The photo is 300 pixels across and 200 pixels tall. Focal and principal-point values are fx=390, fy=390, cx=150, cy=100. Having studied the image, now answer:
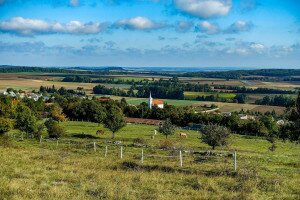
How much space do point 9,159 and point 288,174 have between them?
15681 millimetres

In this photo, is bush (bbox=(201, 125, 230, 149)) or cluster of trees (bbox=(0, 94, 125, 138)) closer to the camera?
bush (bbox=(201, 125, 230, 149))

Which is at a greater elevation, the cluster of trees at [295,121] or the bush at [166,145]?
the cluster of trees at [295,121]

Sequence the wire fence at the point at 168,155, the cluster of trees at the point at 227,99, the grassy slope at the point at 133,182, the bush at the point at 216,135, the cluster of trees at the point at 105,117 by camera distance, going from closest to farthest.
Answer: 1. the grassy slope at the point at 133,182
2. the wire fence at the point at 168,155
3. the bush at the point at 216,135
4. the cluster of trees at the point at 105,117
5. the cluster of trees at the point at 227,99

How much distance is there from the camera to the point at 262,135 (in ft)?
289

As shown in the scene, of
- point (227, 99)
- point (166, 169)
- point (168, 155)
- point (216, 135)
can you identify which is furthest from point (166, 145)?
point (227, 99)

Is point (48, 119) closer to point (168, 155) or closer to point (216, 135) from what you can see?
point (216, 135)

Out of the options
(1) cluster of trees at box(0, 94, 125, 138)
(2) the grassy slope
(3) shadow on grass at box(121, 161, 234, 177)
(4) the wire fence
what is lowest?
(1) cluster of trees at box(0, 94, 125, 138)

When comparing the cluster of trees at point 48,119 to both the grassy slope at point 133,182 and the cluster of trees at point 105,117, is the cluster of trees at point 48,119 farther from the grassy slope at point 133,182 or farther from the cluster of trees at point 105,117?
the grassy slope at point 133,182

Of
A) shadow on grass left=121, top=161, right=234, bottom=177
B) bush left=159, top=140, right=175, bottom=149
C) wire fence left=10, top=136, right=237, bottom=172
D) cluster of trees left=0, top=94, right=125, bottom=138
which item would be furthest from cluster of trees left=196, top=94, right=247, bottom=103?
shadow on grass left=121, top=161, right=234, bottom=177

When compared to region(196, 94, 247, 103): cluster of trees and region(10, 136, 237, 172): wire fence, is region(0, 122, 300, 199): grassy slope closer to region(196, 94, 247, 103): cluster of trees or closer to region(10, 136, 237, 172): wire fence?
region(10, 136, 237, 172): wire fence

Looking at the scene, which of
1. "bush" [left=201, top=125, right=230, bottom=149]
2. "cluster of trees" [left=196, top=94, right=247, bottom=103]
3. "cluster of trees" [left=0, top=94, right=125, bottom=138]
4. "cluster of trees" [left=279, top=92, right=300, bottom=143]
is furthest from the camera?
"cluster of trees" [left=196, top=94, right=247, bottom=103]

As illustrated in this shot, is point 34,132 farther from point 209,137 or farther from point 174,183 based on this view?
point 174,183

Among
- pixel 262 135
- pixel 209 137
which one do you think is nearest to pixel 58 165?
pixel 209 137

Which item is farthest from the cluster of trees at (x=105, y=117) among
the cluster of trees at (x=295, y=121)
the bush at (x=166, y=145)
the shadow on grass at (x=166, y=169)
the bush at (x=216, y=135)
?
the shadow on grass at (x=166, y=169)
